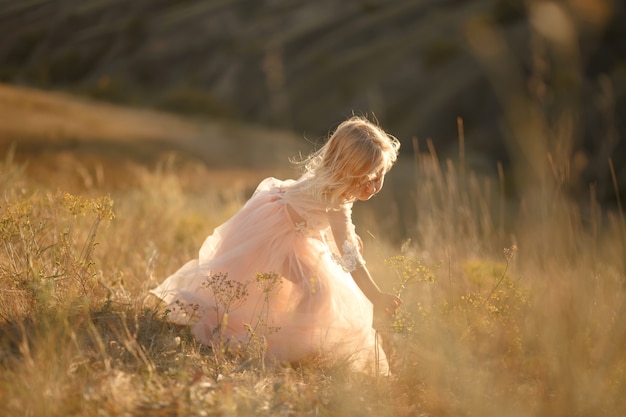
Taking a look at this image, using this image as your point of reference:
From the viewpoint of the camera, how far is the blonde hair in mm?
3027

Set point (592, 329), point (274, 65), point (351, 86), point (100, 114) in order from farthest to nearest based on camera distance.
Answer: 1. point (351, 86)
2. point (100, 114)
3. point (274, 65)
4. point (592, 329)

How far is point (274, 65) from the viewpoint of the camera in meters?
3.55

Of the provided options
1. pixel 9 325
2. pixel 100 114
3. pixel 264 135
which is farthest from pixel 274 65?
pixel 264 135

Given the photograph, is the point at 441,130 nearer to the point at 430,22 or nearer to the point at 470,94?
the point at 470,94

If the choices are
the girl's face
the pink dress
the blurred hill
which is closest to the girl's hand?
the pink dress

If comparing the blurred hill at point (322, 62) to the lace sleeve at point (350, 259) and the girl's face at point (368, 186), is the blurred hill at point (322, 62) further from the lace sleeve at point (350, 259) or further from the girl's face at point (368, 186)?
the lace sleeve at point (350, 259)

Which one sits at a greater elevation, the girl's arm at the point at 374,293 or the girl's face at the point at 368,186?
the girl's face at the point at 368,186

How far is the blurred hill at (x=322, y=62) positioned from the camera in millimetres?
27953

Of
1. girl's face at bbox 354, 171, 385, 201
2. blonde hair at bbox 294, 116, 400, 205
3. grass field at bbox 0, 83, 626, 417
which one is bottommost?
grass field at bbox 0, 83, 626, 417

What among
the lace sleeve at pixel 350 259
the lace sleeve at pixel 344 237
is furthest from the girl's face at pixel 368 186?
→ the lace sleeve at pixel 350 259

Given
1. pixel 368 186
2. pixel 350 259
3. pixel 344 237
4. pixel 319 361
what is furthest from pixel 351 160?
pixel 319 361

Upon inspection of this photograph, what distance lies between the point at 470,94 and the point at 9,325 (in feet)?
109

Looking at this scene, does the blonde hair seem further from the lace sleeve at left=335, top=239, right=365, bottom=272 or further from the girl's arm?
the girl's arm

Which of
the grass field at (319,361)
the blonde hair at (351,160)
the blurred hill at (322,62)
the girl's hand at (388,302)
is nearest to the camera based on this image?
the grass field at (319,361)
